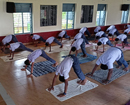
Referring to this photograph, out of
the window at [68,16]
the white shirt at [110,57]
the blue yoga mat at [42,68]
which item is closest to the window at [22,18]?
the window at [68,16]

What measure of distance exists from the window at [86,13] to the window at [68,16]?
2.47ft

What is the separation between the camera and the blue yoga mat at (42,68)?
5.16 metres

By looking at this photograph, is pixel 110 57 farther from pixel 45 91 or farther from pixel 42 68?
pixel 42 68

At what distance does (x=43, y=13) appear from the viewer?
8.88 metres

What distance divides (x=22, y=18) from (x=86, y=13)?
4.42 metres

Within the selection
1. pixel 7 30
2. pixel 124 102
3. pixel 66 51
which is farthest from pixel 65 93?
pixel 7 30

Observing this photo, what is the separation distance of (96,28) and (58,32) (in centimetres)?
279

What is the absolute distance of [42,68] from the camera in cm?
555

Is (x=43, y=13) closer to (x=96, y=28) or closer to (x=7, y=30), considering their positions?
(x=7, y=30)

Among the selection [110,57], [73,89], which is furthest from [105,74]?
[73,89]

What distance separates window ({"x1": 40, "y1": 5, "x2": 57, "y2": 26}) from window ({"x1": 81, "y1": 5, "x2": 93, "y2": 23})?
2.19m

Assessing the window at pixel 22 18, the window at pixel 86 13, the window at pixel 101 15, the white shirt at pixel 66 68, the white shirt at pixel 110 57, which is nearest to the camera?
the white shirt at pixel 66 68

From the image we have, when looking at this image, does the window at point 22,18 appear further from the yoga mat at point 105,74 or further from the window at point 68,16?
the yoga mat at point 105,74

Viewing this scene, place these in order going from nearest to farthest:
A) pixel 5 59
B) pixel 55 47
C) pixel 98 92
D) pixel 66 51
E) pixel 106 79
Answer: pixel 98 92 → pixel 106 79 → pixel 5 59 → pixel 66 51 → pixel 55 47
